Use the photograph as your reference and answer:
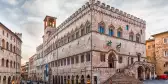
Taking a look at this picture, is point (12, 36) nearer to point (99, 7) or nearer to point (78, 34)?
point (78, 34)

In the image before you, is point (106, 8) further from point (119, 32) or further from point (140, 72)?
point (140, 72)

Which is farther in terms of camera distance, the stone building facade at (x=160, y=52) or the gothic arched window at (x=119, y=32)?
the stone building facade at (x=160, y=52)

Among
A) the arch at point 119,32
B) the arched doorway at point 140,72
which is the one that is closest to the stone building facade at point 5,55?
the arch at point 119,32

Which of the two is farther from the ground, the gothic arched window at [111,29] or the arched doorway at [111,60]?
the gothic arched window at [111,29]

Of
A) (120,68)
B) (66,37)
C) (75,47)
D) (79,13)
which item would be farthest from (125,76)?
(66,37)

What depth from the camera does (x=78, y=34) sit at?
35.5 meters

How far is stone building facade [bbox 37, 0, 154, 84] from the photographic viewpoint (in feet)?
100

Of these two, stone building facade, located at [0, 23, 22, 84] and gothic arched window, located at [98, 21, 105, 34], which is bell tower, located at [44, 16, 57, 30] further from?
gothic arched window, located at [98, 21, 105, 34]

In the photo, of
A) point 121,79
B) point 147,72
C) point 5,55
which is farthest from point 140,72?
point 5,55

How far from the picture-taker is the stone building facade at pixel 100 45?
3052cm

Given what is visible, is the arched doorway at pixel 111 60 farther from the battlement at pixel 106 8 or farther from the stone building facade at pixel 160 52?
the stone building facade at pixel 160 52

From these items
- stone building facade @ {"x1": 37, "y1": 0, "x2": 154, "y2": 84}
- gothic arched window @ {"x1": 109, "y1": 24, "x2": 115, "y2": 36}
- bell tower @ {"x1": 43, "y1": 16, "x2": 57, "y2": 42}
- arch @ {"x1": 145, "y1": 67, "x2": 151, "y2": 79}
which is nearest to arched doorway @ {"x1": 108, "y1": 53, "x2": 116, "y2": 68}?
stone building facade @ {"x1": 37, "y1": 0, "x2": 154, "y2": 84}

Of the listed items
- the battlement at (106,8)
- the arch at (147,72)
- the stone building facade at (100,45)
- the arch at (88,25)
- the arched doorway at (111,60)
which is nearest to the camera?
the stone building facade at (100,45)

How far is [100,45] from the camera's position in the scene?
31.3m
